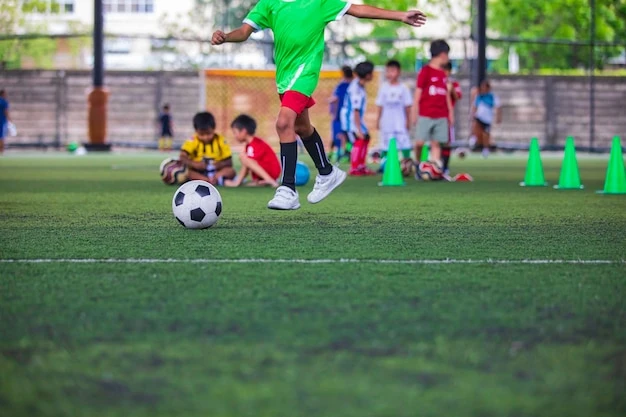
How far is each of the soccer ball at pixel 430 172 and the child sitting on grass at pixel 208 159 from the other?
289cm

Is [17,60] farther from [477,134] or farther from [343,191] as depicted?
[343,191]

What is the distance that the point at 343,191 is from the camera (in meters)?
11.9

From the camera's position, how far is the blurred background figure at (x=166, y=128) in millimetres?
31203

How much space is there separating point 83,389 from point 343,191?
911 centimetres

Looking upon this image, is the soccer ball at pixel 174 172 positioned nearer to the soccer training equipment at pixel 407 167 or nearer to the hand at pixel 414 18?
the soccer training equipment at pixel 407 167

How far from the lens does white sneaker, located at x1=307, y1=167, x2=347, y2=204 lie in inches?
330

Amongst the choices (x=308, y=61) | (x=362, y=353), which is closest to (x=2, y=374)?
(x=362, y=353)

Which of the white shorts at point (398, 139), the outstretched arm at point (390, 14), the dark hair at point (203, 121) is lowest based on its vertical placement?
the white shorts at point (398, 139)

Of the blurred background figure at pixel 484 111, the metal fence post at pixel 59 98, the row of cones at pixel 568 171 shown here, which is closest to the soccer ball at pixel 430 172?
the row of cones at pixel 568 171

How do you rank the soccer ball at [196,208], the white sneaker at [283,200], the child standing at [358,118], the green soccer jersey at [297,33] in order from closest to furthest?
1. the soccer ball at [196,208]
2. the white sneaker at [283,200]
3. the green soccer jersey at [297,33]
4. the child standing at [358,118]

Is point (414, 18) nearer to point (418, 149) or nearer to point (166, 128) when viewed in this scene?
point (418, 149)

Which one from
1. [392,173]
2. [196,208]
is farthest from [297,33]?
[392,173]

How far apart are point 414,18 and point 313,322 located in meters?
4.52

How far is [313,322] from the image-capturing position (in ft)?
12.4
